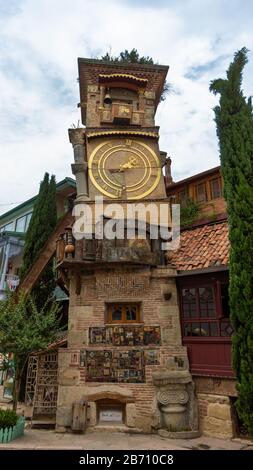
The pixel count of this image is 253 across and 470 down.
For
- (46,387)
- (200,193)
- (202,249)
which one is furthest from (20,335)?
(200,193)

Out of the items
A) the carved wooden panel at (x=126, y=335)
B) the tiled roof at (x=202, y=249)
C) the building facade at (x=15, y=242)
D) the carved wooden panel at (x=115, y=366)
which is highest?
the building facade at (x=15, y=242)

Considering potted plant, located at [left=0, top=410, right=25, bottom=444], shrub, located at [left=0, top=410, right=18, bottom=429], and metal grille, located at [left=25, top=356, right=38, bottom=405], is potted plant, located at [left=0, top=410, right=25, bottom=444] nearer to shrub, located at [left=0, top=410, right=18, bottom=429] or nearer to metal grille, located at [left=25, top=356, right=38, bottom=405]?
shrub, located at [left=0, top=410, right=18, bottom=429]

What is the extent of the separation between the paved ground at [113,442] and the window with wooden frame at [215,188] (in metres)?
8.98

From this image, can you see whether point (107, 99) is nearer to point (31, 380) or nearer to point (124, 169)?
point (124, 169)

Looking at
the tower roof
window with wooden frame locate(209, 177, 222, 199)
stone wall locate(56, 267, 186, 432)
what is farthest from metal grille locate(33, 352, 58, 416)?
the tower roof

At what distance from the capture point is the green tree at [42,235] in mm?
14797

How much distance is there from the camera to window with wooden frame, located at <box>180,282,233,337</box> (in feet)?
32.4

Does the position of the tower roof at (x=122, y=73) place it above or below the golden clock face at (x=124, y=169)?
above

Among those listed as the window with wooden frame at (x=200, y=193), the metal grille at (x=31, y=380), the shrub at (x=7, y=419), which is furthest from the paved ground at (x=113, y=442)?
the window with wooden frame at (x=200, y=193)

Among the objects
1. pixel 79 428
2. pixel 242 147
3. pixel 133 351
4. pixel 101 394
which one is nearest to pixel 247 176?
pixel 242 147

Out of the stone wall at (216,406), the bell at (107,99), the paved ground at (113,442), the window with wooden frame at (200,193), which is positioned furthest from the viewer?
the bell at (107,99)

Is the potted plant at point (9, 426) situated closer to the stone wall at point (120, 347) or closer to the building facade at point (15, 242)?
the stone wall at point (120, 347)

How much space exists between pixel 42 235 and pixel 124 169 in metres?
5.43

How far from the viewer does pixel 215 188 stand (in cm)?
1424
